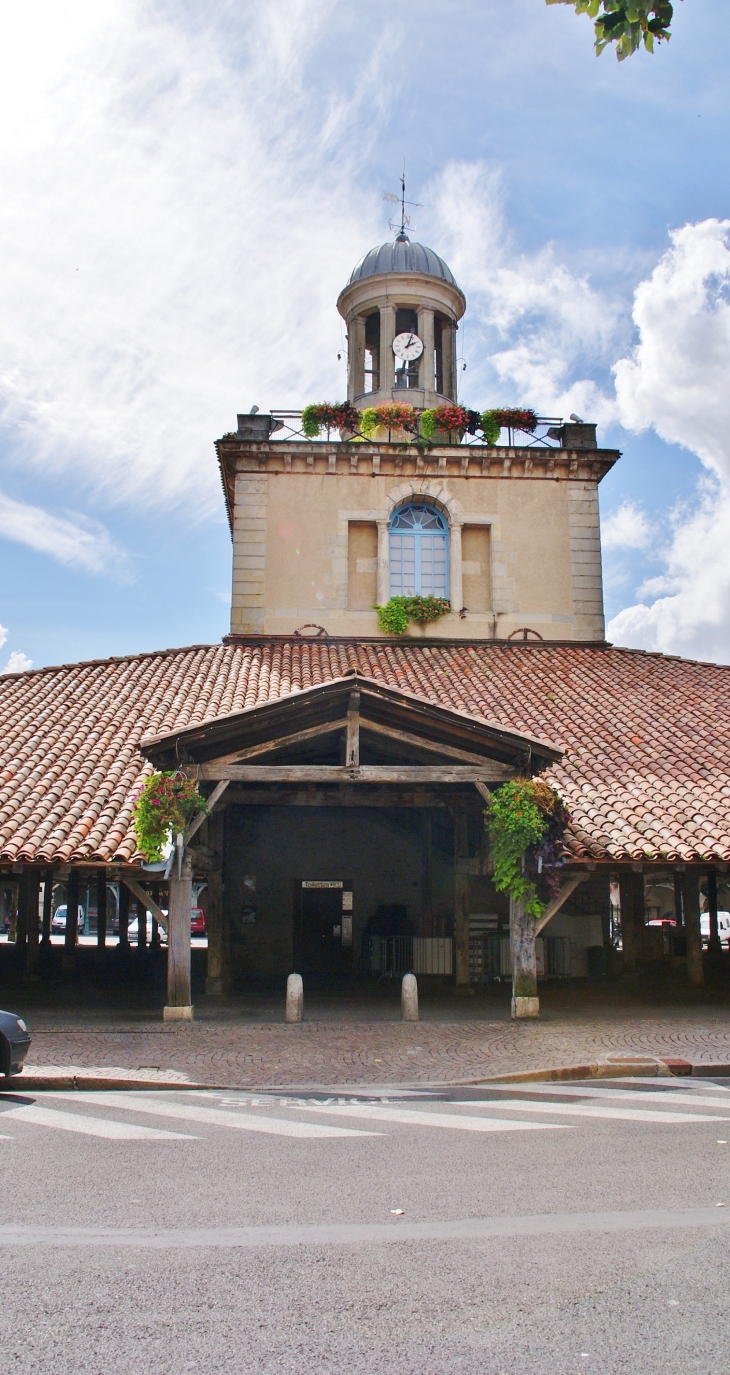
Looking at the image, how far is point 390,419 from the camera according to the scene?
22.2 m

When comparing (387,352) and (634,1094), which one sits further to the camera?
(387,352)

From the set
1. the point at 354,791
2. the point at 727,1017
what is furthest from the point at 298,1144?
the point at 354,791

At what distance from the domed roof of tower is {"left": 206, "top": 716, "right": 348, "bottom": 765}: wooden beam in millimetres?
14197

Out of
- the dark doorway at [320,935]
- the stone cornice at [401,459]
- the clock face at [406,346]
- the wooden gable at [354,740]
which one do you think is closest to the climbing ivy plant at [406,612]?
the stone cornice at [401,459]

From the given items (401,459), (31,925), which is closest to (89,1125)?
(31,925)

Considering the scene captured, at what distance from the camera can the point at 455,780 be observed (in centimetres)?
1318

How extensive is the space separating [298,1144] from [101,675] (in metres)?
14.0

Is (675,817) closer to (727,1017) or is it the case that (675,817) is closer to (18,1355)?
(727,1017)

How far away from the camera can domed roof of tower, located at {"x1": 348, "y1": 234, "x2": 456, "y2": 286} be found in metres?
23.8

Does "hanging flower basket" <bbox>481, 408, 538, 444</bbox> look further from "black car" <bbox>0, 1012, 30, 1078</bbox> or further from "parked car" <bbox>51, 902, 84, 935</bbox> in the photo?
"parked car" <bbox>51, 902, 84, 935</bbox>

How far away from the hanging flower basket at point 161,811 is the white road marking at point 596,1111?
518cm

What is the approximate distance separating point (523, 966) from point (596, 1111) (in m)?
4.95

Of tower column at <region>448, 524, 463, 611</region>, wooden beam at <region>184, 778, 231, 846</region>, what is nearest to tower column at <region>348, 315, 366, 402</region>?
tower column at <region>448, 524, 463, 611</region>

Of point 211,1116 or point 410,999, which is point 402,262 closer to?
point 410,999
